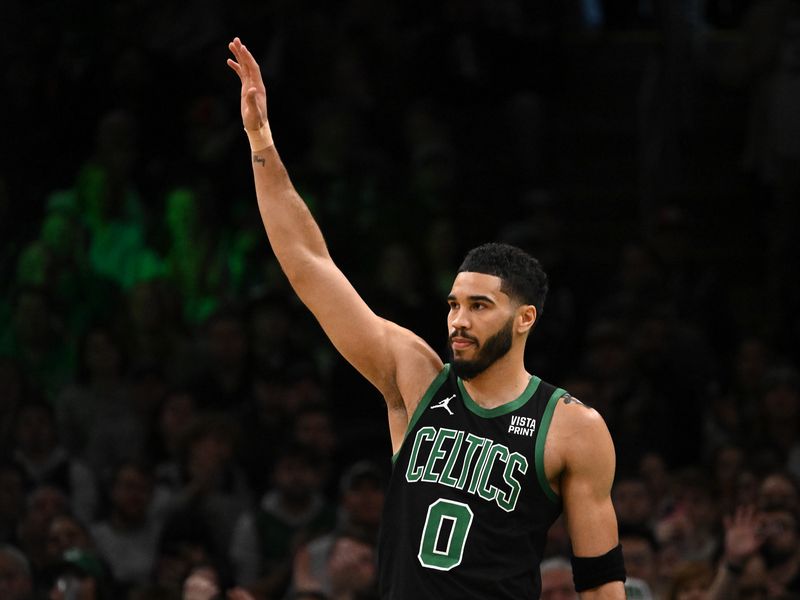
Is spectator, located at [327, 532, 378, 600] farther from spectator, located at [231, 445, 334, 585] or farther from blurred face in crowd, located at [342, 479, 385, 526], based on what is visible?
spectator, located at [231, 445, 334, 585]

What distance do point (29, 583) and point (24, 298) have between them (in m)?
2.43

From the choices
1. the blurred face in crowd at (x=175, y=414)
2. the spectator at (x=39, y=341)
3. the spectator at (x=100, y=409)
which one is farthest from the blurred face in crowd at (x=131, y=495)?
the spectator at (x=39, y=341)

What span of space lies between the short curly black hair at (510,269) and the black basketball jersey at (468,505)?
0.31 metres

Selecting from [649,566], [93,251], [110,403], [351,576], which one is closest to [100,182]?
[93,251]

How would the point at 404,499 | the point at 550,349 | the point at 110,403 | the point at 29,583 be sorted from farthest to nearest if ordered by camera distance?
1. the point at 550,349
2. the point at 110,403
3. the point at 29,583
4. the point at 404,499

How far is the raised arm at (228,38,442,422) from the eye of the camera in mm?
4637

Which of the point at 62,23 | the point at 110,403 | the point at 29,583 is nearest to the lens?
the point at 29,583

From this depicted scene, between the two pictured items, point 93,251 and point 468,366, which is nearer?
point 468,366

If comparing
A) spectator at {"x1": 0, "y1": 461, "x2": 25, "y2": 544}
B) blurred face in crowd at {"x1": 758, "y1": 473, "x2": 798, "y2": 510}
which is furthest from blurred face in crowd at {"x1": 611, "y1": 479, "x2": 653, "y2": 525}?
spectator at {"x1": 0, "y1": 461, "x2": 25, "y2": 544}

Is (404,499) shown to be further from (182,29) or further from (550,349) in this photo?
(182,29)

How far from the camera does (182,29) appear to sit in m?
Answer: 12.0

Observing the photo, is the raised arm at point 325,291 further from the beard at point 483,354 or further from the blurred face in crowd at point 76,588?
the blurred face in crowd at point 76,588

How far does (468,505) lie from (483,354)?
42 centimetres

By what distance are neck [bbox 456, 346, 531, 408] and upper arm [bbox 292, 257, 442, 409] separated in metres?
0.14
